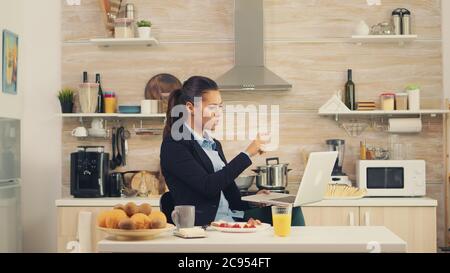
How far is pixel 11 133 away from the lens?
4680 millimetres

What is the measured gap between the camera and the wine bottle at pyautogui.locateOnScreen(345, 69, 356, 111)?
4.76 metres

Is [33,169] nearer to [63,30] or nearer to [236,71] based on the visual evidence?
[63,30]

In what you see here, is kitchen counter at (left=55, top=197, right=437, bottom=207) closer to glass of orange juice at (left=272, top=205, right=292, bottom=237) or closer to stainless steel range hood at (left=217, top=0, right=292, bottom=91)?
stainless steel range hood at (left=217, top=0, right=292, bottom=91)

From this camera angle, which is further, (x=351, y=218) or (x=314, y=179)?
(x=351, y=218)

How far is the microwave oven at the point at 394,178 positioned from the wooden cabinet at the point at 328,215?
293 millimetres

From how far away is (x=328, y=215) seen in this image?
4.36 metres

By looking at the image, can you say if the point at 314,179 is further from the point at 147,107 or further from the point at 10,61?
the point at 10,61

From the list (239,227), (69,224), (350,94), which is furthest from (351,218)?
(239,227)

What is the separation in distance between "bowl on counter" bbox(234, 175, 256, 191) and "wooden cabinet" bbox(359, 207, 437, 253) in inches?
30.2

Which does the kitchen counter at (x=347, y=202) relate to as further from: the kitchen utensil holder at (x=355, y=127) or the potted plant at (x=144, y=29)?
the potted plant at (x=144, y=29)

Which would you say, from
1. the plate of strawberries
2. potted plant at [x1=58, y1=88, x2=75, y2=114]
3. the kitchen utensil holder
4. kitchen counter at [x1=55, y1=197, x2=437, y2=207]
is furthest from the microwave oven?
the plate of strawberries

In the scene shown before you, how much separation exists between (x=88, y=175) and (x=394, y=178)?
202 cm

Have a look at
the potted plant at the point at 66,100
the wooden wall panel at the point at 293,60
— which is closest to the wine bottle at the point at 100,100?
the wooden wall panel at the point at 293,60

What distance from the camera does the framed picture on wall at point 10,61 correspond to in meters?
4.59
